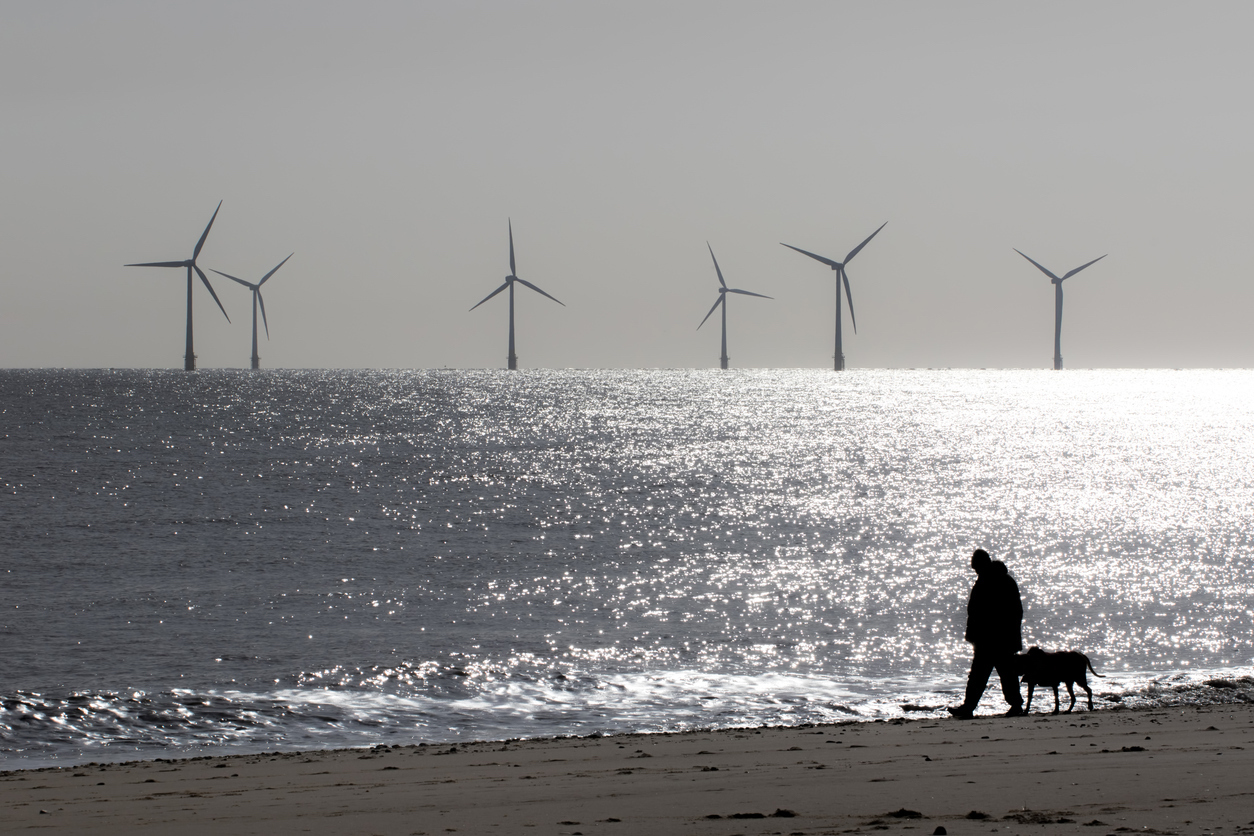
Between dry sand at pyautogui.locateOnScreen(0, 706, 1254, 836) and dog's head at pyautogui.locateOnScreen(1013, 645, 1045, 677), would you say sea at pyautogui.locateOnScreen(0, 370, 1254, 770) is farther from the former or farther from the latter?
dry sand at pyautogui.locateOnScreen(0, 706, 1254, 836)

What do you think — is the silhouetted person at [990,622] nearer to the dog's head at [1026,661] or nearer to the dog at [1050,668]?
the dog's head at [1026,661]

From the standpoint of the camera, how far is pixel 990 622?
15.4 m

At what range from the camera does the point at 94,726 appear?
17703mm

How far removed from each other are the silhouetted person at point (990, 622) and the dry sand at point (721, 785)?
124 centimetres

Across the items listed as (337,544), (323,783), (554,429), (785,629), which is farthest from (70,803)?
(554,429)

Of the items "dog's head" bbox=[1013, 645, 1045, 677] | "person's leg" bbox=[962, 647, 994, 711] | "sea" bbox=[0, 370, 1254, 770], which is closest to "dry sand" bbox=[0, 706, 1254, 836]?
"person's leg" bbox=[962, 647, 994, 711]

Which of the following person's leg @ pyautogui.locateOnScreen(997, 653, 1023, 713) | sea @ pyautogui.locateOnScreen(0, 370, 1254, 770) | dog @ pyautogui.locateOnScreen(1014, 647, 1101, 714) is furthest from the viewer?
sea @ pyautogui.locateOnScreen(0, 370, 1254, 770)

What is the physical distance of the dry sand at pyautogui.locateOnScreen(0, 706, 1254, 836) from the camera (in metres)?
8.33

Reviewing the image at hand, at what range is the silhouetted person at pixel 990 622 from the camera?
15.4 meters

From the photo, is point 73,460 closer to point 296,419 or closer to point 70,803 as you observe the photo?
point 296,419

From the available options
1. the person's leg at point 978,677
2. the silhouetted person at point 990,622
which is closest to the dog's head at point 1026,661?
the silhouetted person at point 990,622

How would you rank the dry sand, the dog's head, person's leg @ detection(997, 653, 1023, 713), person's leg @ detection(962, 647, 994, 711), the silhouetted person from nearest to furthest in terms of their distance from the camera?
1. the dry sand
2. the silhouetted person
3. person's leg @ detection(962, 647, 994, 711)
4. person's leg @ detection(997, 653, 1023, 713)
5. the dog's head

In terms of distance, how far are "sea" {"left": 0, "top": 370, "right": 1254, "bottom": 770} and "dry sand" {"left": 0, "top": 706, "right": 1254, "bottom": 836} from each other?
3.76m

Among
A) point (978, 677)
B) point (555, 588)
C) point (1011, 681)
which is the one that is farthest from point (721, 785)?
point (555, 588)
